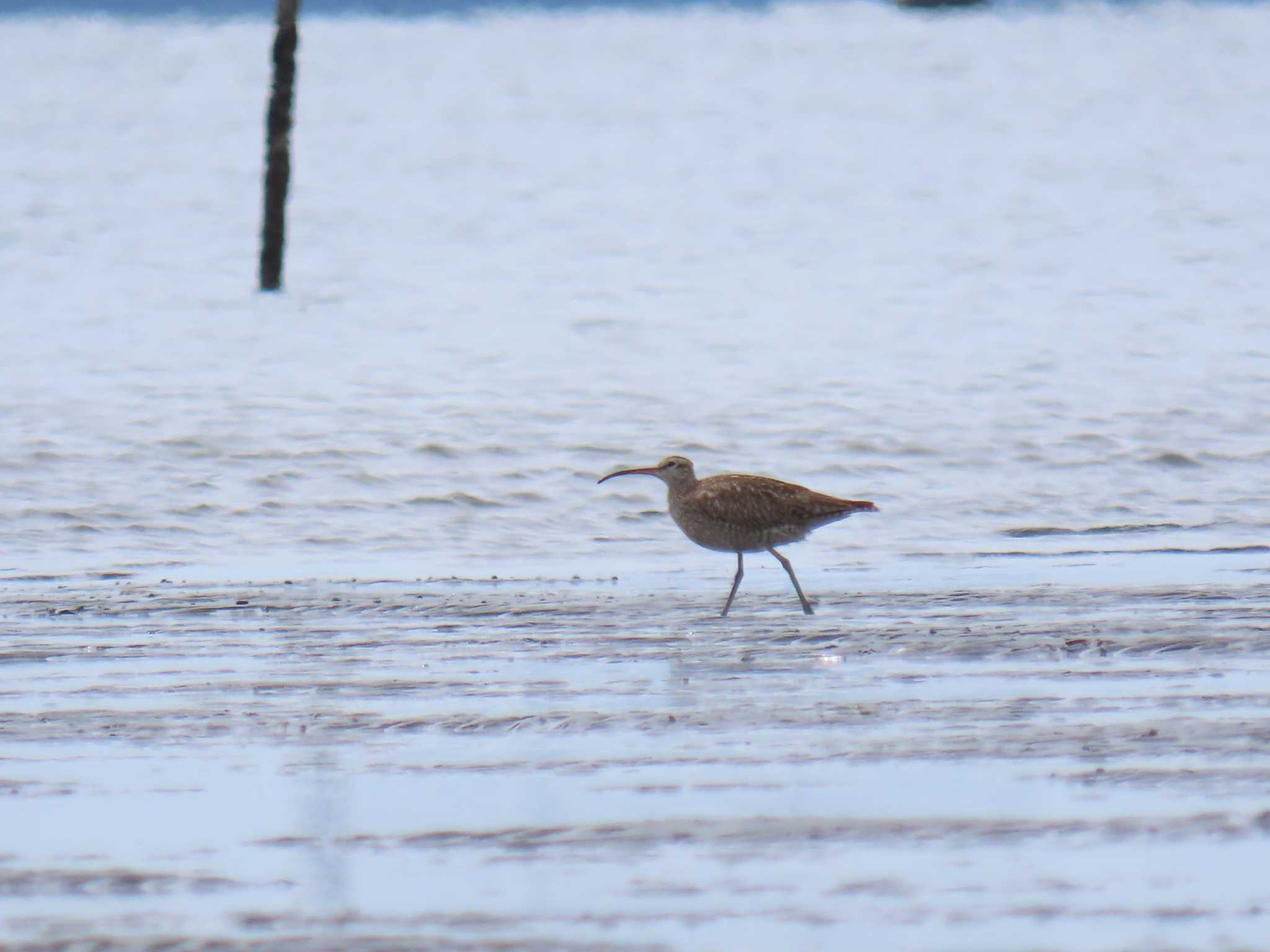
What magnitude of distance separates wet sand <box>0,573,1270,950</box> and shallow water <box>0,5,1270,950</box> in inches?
1.0

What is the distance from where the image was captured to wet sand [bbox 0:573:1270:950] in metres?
5.37

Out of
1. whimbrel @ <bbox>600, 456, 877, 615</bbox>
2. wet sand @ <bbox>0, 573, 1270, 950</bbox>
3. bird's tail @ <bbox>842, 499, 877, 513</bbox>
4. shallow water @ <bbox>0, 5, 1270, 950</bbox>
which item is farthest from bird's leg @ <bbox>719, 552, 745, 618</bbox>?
bird's tail @ <bbox>842, 499, 877, 513</bbox>

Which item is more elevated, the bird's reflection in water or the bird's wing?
the bird's reflection in water

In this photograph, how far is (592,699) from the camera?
27.2 feet

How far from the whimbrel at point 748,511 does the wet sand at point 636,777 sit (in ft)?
3.93

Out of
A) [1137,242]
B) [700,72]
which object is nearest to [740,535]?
[1137,242]

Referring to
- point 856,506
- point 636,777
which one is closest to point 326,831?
point 636,777

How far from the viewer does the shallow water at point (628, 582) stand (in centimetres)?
574

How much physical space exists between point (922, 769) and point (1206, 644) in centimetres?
289

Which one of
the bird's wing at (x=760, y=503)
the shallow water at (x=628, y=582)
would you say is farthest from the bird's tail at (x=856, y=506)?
the shallow water at (x=628, y=582)

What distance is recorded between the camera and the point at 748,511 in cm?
1187

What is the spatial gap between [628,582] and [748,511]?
865 mm

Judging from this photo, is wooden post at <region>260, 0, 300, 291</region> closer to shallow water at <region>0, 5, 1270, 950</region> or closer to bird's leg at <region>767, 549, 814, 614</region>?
shallow water at <region>0, 5, 1270, 950</region>

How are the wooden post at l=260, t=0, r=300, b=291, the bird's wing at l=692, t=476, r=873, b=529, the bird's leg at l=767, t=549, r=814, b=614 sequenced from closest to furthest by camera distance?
the bird's leg at l=767, t=549, r=814, b=614 → the bird's wing at l=692, t=476, r=873, b=529 → the wooden post at l=260, t=0, r=300, b=291
